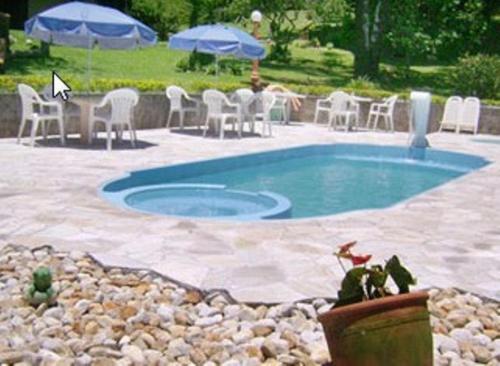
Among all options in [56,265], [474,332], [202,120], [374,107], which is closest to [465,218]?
[474,332]

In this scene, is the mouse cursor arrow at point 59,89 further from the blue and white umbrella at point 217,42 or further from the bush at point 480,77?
the bush at point 480,77

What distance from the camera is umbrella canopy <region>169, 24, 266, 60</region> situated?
13164mm

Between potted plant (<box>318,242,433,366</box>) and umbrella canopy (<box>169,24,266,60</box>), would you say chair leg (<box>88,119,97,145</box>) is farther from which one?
potted plant (<box>318,242,433,366</box>)

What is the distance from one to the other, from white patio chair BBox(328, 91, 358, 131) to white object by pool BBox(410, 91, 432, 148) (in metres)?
2.18

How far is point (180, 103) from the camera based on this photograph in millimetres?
13852

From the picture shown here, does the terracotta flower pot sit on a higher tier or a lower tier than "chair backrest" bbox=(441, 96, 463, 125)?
lower

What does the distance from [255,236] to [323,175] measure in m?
5.69

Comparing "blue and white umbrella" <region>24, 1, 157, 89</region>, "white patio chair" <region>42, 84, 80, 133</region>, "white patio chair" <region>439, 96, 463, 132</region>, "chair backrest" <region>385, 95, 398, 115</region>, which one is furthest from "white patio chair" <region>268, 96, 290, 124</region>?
"white patio chair" <region>42, 84, 80, 133</region>

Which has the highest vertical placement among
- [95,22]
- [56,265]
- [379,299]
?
[95,22]

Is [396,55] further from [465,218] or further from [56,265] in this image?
[56,265]

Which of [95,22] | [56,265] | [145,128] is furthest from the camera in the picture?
[145,128]

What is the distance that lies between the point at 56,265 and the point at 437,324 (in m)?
2.51

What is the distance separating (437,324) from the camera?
4.02m

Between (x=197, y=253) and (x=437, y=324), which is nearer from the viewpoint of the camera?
(x=437, y=324)
